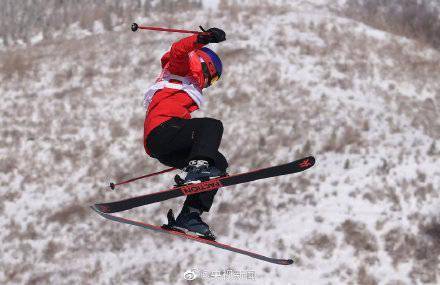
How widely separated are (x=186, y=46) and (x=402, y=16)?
14.2m

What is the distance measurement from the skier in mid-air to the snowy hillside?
20.4 feet

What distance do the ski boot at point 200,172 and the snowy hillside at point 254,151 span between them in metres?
6.53

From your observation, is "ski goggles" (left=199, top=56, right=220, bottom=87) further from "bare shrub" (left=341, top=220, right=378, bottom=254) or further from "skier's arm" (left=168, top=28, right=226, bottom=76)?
"bare shrub" (left=341, top=220, right=378, bottom=254)

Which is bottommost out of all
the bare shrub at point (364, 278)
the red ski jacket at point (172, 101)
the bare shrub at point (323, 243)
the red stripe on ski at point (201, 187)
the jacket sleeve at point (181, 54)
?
the bare shrub at point (364, 278)

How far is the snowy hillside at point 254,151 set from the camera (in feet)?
41.1

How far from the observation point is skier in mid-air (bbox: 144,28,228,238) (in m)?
6.08

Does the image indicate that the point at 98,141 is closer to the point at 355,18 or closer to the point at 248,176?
the point at 355,18

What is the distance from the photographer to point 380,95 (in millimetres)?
15430

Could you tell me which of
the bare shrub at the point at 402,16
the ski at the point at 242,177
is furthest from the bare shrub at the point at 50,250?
the bare shrub at the point at 402,16

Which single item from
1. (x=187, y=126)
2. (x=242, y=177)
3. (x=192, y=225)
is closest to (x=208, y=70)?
(x=187, y=126)

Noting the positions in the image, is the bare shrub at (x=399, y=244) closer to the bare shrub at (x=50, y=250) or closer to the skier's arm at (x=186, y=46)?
the bare shrub at (x=50, y=250)

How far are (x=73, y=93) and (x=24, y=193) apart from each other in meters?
3.44

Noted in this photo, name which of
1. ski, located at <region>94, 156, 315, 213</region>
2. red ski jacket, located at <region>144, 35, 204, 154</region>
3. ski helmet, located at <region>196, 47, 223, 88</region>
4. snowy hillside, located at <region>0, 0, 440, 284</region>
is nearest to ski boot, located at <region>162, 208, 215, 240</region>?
ski, located at <region>94, 156, 315, 213</region>

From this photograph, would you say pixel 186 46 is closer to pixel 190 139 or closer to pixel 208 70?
pixel 208 70
